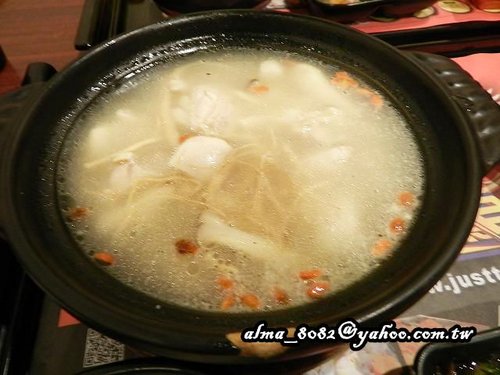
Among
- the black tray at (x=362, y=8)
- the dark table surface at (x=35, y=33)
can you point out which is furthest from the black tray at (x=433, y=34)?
the dark table surface at (x=35, y=33)

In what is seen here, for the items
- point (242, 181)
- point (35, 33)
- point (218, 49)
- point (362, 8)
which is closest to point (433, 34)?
point (362, 8)

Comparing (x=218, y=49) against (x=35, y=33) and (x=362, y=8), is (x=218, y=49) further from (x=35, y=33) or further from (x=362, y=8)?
(x=35, y=33)

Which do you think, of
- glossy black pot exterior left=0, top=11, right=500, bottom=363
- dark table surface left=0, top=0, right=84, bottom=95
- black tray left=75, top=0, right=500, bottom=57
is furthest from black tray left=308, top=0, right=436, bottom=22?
dark table surface left=0, top=0, right=84, bottom=95

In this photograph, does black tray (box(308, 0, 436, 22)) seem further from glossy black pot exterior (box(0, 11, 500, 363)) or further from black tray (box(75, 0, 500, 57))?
glossy black pot exterior (box(0, 11, 500, 363))

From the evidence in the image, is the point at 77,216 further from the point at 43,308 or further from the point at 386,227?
the point at 386,227

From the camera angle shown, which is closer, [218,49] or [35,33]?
[218,49]

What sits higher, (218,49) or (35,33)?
(218,49)
